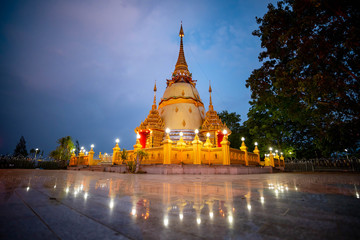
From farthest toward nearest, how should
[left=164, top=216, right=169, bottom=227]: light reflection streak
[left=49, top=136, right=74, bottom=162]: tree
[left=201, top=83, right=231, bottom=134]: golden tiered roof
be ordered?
[left=49, top=136, right=74, bottom=162]: tree
[left=201, top=83, right=231, bottom=134]: golden tiered roof
[left=164, top=216, right=169, bottom=227]: light reflection streak

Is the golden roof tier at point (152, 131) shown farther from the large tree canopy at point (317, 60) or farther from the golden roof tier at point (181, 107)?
the large tree canopy at point (317, 60)

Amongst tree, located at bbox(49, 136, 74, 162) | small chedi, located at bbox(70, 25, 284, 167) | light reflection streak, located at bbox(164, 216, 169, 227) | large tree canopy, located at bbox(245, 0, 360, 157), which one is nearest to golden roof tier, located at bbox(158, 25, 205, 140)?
small chedi, located at bbox(70, 25, 284, 167)

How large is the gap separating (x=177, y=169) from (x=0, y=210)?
30.0 feet

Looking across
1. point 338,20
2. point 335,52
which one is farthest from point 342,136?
point 338,20

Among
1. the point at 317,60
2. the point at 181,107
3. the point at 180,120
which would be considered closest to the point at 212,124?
the point at 180,120

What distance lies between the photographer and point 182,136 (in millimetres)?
15875

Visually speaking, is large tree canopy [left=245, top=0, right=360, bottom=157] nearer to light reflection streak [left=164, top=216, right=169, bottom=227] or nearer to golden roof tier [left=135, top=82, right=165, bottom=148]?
light reflection streak [left=164, top=216, right=169, bottom=227]

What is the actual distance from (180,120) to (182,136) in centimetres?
735

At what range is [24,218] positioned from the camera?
1.44 metres

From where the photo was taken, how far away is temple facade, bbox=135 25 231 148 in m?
22.0

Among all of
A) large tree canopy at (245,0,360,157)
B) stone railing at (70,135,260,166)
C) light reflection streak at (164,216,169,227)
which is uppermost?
large tree canopy at (245,0,360,157)

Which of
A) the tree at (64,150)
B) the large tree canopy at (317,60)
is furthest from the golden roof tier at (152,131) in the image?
the large tree canopy at (317,60)

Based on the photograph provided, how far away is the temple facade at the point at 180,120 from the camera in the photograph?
22.0 m

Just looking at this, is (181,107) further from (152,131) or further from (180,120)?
(152,131)
